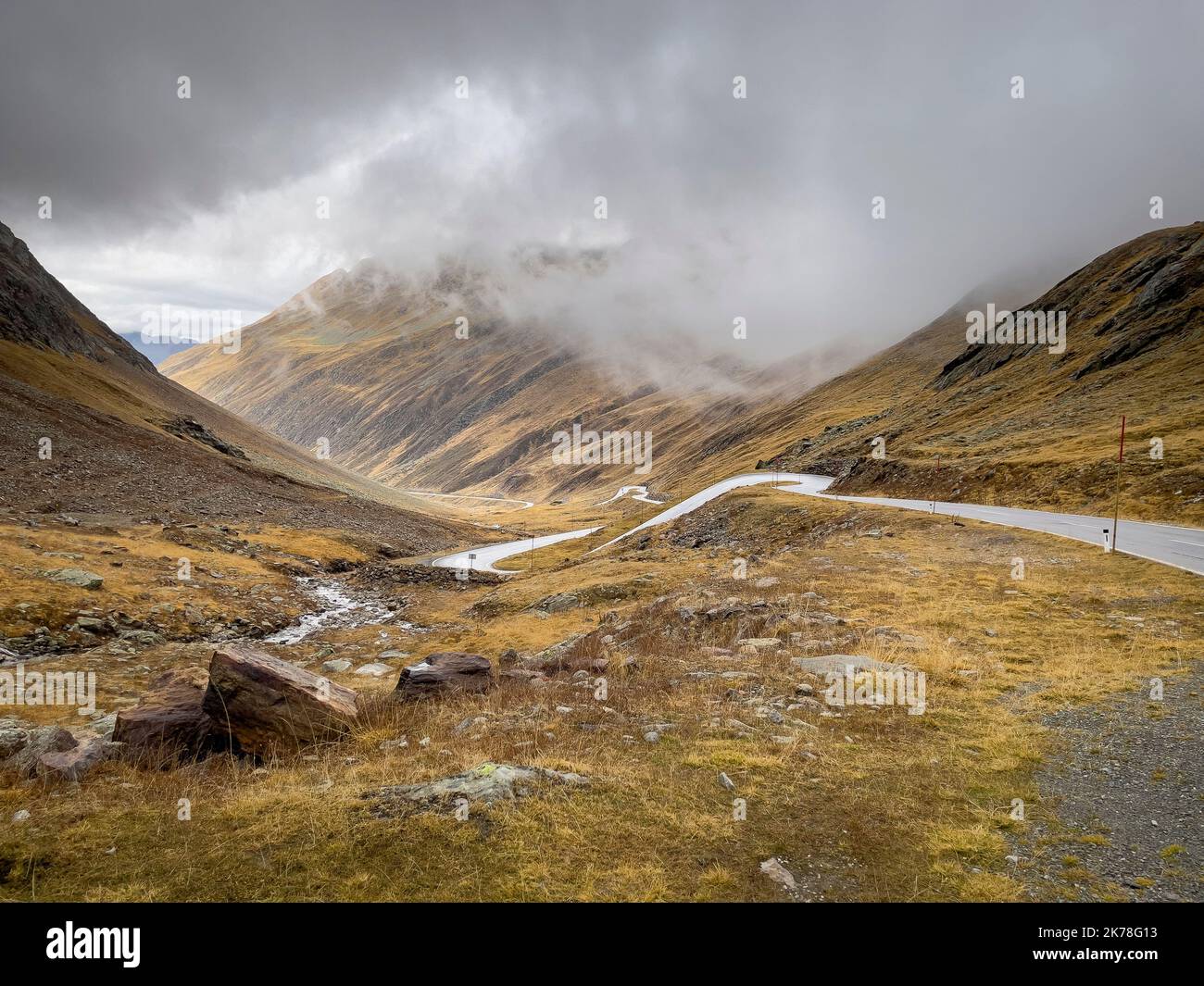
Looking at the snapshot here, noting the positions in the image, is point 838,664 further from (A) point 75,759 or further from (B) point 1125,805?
(A) point 75,759

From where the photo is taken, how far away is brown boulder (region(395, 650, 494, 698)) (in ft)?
46.5

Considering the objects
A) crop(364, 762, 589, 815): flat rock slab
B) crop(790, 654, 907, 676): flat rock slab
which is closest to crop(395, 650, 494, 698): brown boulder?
crop(364, 762, 589, 815): flat rock slab

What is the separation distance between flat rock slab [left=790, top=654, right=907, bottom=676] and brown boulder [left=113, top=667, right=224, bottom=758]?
12.4 m

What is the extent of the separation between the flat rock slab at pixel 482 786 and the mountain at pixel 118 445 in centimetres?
5227

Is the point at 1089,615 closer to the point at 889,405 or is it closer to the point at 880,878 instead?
the point at 880,878

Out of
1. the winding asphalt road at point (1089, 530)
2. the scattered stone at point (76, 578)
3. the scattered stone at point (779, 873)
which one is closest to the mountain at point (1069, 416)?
the winding asphalt road at point (1089, 530)

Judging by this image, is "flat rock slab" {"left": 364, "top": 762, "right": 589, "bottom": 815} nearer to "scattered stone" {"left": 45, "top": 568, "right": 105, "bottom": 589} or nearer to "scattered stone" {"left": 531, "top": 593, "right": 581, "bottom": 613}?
"scattered stone" {"left": 531, "top": 593, "right": 581, "bottom": 613}

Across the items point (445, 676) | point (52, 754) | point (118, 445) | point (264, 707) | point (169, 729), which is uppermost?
point (118, 445)

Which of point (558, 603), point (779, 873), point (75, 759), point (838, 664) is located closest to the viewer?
point (779, 873)

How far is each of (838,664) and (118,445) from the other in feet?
259

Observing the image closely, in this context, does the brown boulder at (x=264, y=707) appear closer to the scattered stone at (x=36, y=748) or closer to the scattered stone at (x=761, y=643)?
the scattered stone at (x=36, y=748)

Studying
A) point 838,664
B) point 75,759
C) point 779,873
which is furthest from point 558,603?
point 779,873

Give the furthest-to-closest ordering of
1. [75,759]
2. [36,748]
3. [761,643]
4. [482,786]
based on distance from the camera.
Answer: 1. [761,643]
2. [36,748]
3. [75,759]
4. [482,786]

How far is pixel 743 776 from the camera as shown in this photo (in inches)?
345
